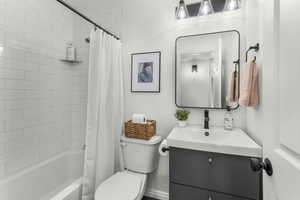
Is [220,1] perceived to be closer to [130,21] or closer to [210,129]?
[130,21]

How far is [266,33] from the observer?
71 centimetres

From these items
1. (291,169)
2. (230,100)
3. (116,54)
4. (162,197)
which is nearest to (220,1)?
(230,100)

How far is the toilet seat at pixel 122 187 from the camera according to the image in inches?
45.3

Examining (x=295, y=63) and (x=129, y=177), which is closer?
(x=295, y=63)

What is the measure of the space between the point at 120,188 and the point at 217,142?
91 centimetres

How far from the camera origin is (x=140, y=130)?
1540 mm

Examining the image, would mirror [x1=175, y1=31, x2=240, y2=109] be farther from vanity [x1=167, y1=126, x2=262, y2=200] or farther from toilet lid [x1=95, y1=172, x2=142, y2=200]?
toilet lid [x1=95, y1=172, x2=142, y2=200]

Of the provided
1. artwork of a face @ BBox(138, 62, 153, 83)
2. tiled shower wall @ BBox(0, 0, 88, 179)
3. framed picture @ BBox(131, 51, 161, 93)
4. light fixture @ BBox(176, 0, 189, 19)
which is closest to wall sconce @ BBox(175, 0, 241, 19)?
light fixture @ BBox(176, 0, 189, 19)

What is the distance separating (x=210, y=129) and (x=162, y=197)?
100cm

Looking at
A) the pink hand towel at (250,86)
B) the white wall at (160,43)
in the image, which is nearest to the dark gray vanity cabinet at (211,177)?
the pink hand towel at (250,86)

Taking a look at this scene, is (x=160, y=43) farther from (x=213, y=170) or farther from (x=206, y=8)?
(x=213, y=170)

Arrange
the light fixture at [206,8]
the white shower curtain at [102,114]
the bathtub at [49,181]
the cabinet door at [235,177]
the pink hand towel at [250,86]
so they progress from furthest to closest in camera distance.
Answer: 1. the light fixture at [206,8]
2. the white shower curtain at [102,114]
3. the bathtub at [49,181]
4. the pink hand towel at [250,86]
5. the cabinet door at [235,177]

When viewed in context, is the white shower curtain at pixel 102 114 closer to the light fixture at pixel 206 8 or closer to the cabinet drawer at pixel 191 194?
the cabinet drawer at pixel 191 194

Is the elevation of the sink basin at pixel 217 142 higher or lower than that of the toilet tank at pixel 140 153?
higher
